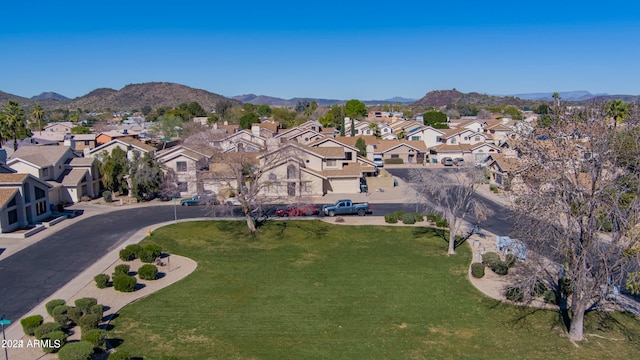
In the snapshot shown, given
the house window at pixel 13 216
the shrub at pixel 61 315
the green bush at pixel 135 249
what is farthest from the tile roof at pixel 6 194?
the shrub at pixel 61 315

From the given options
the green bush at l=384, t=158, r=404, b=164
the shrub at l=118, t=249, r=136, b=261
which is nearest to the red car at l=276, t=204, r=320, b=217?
the shrub at l=118, t=249, r=136, b=261

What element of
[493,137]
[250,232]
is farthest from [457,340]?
[493,137]

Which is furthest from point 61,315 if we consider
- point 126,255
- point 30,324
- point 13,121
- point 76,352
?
point 13,121

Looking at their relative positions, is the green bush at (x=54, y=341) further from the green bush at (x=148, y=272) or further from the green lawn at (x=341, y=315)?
the green bush at (x=148, y=272)

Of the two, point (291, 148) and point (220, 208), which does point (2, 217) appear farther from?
point (291, 148)

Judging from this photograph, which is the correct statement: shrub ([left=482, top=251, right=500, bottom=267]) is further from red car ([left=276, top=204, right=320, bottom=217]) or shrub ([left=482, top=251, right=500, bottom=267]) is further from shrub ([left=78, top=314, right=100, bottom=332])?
shrub ([left=78, top=314, right=100, bottom=332])
